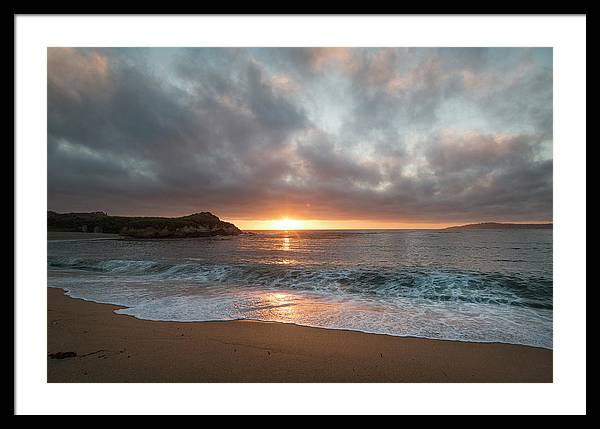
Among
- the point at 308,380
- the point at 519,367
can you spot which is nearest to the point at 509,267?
the point at 519,367

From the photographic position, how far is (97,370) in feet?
8.09

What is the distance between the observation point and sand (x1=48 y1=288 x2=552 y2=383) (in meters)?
2.42

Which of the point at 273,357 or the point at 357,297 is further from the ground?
the point at 273,357

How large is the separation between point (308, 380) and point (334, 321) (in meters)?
1.43

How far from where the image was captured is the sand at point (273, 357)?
2420 mm

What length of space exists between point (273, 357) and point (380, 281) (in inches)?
185

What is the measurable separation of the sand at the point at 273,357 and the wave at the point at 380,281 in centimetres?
255

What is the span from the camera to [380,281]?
6766 millimetres

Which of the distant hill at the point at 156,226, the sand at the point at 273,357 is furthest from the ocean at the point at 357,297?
the distant hill at the point at 156,226

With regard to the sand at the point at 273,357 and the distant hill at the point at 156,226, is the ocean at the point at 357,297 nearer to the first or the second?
the sand at the point at 273,357

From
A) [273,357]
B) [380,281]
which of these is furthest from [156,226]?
[273,357]

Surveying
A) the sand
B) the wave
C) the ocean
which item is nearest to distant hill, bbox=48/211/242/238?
the wave

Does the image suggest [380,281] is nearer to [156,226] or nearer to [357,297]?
[357,297]

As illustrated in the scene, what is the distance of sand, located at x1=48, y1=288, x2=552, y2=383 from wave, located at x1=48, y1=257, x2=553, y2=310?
8.35 feet
